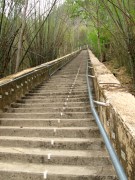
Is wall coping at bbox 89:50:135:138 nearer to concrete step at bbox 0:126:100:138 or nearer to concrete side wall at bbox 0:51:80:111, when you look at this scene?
concrete step at bbox 0:126:100:138

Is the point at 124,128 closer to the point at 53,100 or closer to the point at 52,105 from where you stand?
the point at 52,105

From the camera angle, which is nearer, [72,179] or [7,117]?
[72,179]

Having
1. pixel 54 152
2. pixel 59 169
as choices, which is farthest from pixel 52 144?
pixel 59 169

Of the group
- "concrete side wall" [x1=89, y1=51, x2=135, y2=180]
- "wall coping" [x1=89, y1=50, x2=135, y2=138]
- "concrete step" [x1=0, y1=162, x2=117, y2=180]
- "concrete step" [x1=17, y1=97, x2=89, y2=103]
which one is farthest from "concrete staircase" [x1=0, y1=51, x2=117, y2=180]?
"wall coping" [x1=89, y1=50, x2=135, y2=138]

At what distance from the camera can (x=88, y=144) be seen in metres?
3.42

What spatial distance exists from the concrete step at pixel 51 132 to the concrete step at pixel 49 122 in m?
0.24

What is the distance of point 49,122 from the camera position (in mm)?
4344

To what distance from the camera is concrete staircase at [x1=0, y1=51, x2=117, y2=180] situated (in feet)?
9.35

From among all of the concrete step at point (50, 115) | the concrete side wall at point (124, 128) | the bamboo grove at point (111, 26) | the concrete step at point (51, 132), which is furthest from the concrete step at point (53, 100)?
the concrete side wall at point (124, 128)

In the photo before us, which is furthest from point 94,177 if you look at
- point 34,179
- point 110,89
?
point 110,89

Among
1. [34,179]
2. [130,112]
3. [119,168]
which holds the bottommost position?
[34,179]

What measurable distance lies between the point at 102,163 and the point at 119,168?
46.5 inches

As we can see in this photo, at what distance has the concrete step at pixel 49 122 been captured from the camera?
13.8ft

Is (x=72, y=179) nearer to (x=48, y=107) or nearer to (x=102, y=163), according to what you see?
(x=102, y=163)
